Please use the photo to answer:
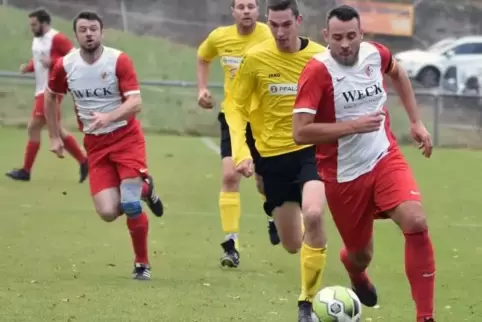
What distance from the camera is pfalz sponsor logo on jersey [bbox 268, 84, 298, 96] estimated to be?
8.24m

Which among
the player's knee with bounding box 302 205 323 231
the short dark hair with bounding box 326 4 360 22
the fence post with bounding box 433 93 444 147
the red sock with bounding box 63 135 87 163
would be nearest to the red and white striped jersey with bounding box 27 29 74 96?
the red sock with bounding box 63 135 87 163

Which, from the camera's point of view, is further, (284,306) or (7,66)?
(7,66)

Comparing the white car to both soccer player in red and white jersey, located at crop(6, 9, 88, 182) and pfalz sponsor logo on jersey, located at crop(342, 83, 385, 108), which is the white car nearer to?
soccer player in red and white jersey, located at crop(6, 9, 88, 182)

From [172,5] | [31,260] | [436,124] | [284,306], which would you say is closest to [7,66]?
[172,5]

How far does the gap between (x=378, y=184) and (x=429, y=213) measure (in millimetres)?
7214

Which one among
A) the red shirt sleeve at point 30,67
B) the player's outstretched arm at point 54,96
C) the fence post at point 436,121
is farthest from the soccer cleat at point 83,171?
the fence post at point 436,121

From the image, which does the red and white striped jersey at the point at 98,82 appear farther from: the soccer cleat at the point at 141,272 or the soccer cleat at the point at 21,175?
the soccer cleat at the point at 21,175

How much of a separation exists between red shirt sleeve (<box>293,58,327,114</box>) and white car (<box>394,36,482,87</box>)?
88.1ft

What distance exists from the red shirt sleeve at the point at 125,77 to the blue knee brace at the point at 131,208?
33.6 inches

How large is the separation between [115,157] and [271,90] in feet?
5.17

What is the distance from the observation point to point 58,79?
9344 millimetres

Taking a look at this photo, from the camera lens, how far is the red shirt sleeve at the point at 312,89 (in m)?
6.85

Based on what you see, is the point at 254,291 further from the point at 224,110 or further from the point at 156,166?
the point at 156,166

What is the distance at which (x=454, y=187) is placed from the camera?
17.0 meters
